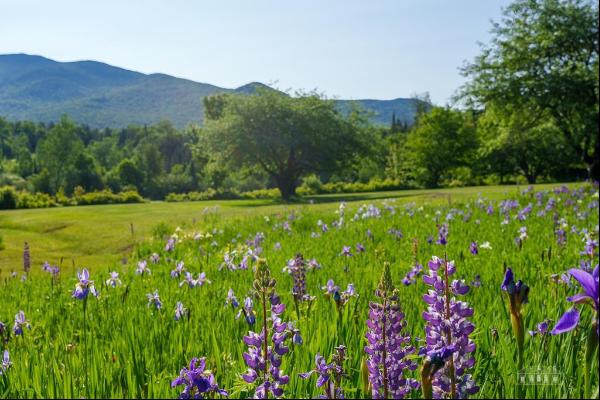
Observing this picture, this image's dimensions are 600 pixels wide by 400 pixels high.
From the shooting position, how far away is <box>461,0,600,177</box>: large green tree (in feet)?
95.2

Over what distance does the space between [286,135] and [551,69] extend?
737 inches

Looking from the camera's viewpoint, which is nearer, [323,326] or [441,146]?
[323,326]

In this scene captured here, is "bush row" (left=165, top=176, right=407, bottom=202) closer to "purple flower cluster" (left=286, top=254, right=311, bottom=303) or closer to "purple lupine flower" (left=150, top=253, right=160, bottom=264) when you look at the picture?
"purple lupine flower" (left=150, top=253, right=160, bottom=264)

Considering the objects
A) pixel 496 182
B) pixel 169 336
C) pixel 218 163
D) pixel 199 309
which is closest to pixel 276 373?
pixel 169 336

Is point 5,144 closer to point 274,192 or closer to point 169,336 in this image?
point 274,192

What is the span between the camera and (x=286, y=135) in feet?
135

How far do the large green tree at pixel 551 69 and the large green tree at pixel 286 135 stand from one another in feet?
44.7

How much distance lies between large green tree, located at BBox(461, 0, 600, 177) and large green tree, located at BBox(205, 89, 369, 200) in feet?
44.7

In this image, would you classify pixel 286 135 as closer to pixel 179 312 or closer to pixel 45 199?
pixel 45 199

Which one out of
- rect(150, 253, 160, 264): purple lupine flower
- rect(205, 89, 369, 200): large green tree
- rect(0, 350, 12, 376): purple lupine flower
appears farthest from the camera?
rect(205, 89, 369, 200): large green tree

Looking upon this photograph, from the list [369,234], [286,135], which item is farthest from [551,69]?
[369,234]

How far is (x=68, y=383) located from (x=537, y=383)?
5.87 feet

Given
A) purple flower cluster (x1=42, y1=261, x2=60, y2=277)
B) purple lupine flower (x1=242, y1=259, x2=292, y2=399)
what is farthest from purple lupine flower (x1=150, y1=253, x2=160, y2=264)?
purple lupine flower (x1=242, y1=259, x2=292, y2=399)

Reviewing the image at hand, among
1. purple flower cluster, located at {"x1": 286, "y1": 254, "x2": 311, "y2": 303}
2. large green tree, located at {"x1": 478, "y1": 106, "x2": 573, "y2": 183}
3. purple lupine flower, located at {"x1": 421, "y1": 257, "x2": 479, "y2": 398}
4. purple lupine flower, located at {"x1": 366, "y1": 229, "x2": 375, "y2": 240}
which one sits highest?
large green tree, located at {"x1": 478, "y1": 106, "x2": 573, "y2": 183}
